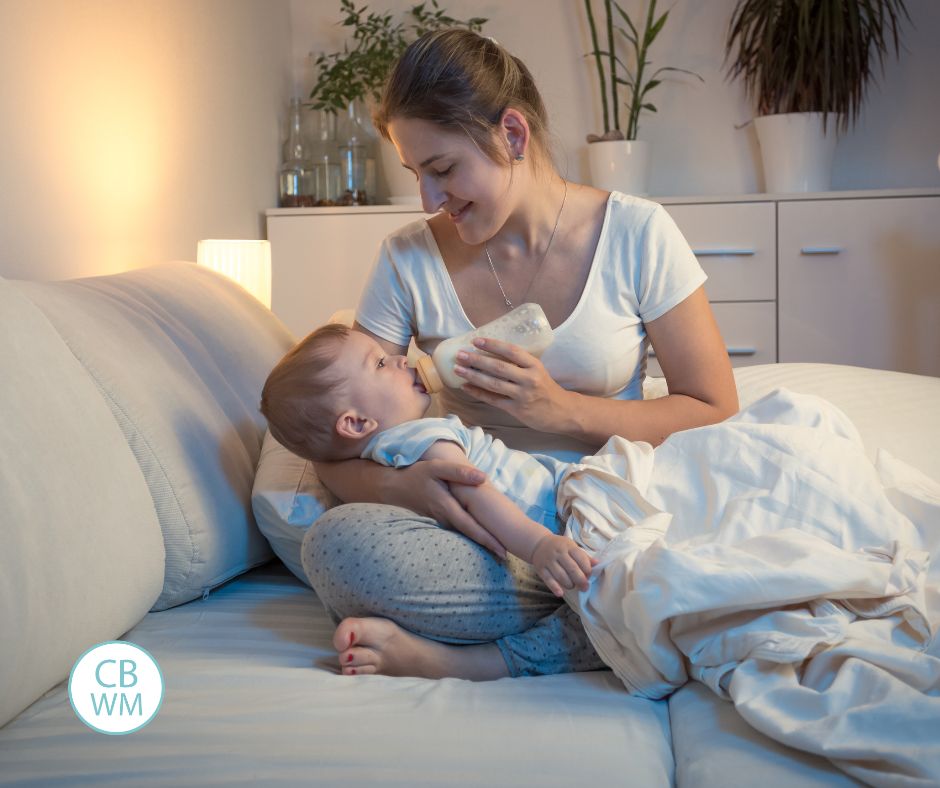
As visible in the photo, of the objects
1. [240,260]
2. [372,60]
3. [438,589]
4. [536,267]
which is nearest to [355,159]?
[372,60]

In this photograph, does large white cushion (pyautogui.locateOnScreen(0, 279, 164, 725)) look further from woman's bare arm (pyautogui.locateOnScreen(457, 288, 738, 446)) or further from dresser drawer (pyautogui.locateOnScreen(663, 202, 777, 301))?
dresser drawer (pyautogui.locateOnScreen(663, 202, 777, 301))

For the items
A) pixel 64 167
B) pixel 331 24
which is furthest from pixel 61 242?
pixel 331 24

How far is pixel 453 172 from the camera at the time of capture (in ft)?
4.83

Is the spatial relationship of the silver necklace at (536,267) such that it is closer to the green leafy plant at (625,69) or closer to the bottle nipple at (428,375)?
the bottle nipple at (428,375)

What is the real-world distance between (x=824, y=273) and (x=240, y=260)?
6.27 ft

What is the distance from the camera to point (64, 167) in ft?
6.42

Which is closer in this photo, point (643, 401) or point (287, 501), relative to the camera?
point (287, 501)

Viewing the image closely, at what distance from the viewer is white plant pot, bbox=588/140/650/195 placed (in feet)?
11.4

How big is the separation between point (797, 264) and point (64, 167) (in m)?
2.29

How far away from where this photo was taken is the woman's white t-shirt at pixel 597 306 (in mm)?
1541

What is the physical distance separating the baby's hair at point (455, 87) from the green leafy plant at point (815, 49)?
2146 millimetres

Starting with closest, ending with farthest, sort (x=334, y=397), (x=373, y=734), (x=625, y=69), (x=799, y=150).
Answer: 1. (x=373, y=734)
2. (x=334, y=397)
3. (x=799, y=150)
4. (x=625, y=69)

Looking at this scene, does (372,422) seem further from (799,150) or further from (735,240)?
(799,150)

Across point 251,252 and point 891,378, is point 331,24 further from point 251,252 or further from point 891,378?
point 891,378
